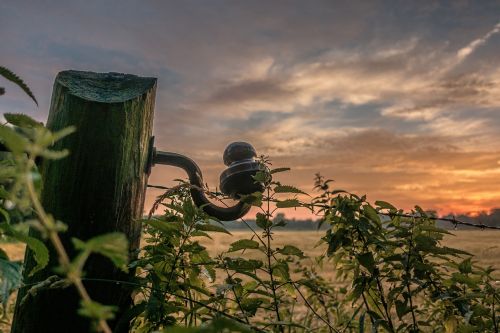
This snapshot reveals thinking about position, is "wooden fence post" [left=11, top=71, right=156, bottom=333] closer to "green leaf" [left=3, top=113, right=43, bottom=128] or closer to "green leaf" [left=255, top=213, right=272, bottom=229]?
"green leaf" [left=3, top=113, right=43, bottom=128]

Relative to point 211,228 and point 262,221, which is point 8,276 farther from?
point 262,221

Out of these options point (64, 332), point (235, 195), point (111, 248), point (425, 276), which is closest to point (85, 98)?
point (64, 332)

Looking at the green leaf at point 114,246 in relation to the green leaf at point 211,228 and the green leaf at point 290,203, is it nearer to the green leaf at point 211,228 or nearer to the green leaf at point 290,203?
the green leaf at point 211,228

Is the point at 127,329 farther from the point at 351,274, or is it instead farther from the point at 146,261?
the point at 351,274

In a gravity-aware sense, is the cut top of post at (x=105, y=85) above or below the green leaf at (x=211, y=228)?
above

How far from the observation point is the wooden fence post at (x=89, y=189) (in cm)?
162

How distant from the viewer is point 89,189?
165 centimetres

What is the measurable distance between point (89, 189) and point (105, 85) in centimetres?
54

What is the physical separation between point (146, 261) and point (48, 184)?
0.50 m

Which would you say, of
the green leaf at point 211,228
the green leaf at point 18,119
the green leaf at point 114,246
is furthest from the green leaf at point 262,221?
the green leaf at point 114,246

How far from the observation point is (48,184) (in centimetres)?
168

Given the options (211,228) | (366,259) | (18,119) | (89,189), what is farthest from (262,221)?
(18,119)

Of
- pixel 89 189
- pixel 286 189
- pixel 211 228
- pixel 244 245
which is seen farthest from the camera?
pixel 286 189

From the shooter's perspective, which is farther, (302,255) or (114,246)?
(302,255)
